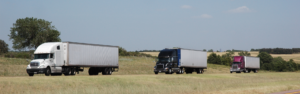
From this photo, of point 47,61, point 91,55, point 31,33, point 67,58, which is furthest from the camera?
point 31,33

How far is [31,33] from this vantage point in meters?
88.8

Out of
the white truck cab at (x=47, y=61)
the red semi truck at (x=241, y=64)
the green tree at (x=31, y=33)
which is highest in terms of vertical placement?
the green tree at (x=31, y=33)

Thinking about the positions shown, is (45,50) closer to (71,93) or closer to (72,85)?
(72,85)

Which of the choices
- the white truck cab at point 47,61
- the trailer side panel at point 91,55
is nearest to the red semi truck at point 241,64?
the trailer side panel at point 91,55

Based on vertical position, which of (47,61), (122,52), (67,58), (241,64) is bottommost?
(241,64)

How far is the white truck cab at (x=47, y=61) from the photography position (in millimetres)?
35281

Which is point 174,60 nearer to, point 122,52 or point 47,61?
point 47,61

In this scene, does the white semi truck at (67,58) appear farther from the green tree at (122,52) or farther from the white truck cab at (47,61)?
the green tree at (122,52)

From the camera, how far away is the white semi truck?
118 feet

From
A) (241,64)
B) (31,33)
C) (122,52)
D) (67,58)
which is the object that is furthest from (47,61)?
(122,52)

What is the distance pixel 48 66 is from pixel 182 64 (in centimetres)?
2226

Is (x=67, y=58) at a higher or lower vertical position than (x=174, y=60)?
higher

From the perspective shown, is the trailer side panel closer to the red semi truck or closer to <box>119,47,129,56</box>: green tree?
the red semi truck

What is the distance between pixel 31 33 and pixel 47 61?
5592cm
